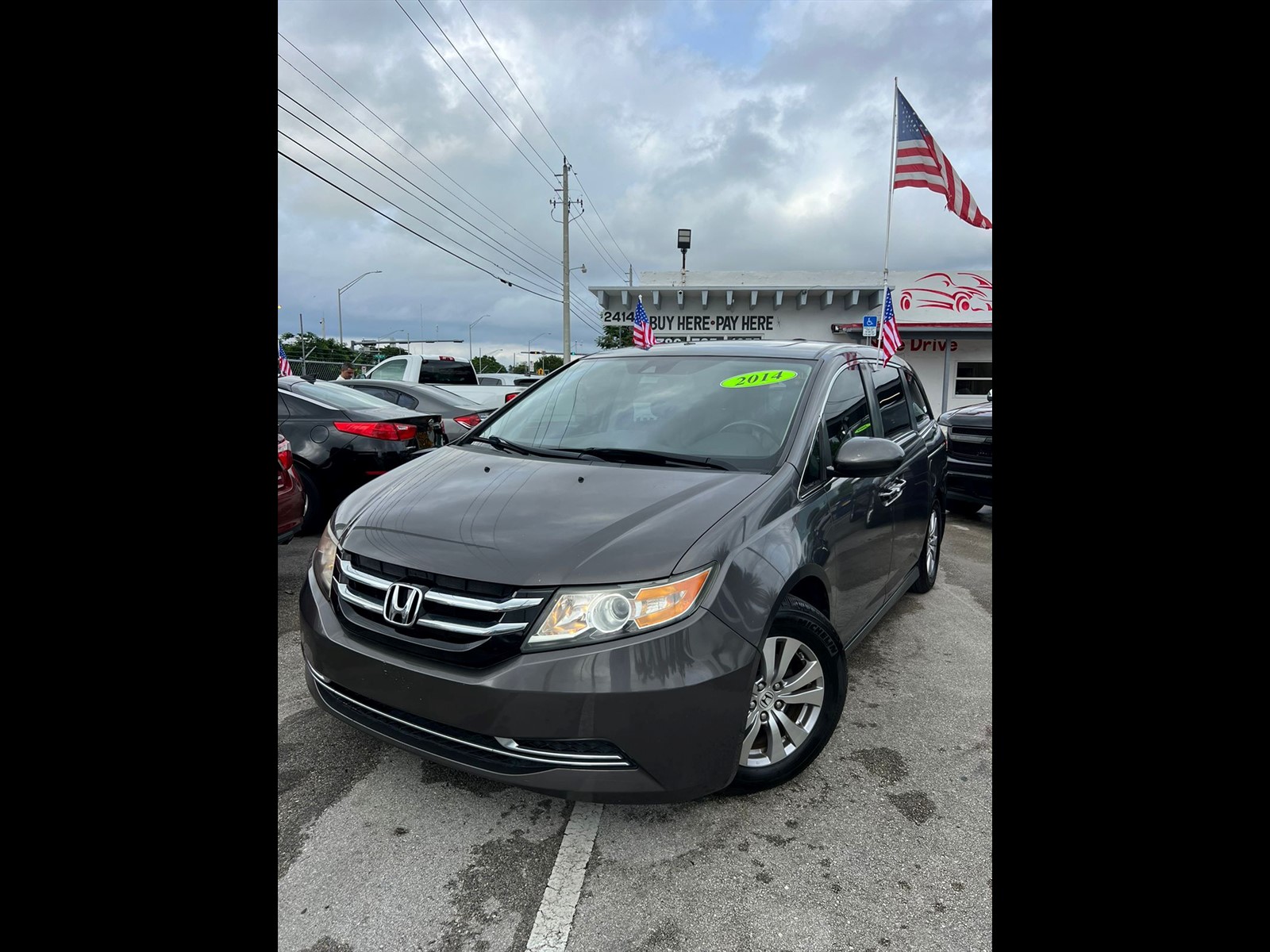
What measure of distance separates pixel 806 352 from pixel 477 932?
2.85m

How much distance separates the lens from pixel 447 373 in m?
15.7

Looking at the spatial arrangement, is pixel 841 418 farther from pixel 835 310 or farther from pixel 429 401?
pixel 835 310

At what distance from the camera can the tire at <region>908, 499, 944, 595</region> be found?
467cm

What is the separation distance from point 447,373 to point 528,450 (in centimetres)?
1320

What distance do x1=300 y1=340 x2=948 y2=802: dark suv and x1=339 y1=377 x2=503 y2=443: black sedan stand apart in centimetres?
567

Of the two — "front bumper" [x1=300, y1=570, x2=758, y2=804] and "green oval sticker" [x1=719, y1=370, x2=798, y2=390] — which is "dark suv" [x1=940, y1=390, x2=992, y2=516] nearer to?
"green oval sticker" [x1=719, y1=370, x2=798, y2=390]

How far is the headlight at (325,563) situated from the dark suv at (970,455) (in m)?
6.05

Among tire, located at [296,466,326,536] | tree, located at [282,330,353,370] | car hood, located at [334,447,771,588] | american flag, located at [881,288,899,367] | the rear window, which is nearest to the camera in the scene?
car hood, located at [334,447,771,588]

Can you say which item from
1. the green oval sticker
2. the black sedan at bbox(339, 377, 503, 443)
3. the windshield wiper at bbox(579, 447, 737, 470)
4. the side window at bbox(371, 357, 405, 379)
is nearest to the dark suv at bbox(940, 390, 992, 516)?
the green oval sticker

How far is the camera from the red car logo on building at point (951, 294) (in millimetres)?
22406

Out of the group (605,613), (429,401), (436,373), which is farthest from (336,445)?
(436,373)
